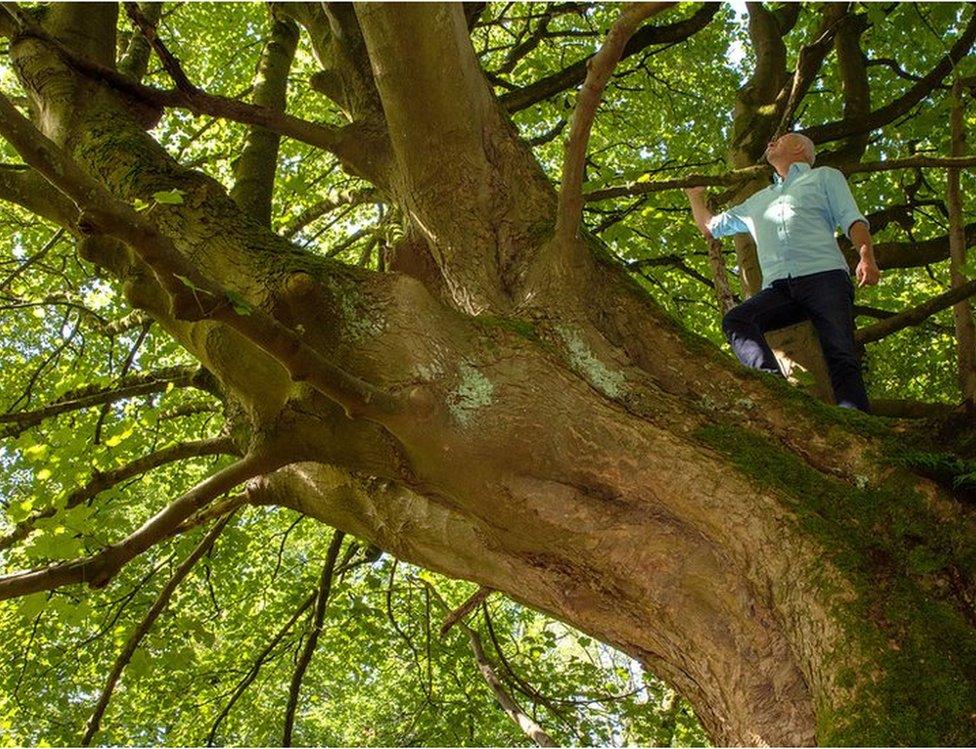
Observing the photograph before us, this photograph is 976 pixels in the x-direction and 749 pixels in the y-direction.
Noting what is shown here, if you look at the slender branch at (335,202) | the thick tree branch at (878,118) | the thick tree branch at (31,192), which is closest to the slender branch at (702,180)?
the thick tree branch at (878,118)

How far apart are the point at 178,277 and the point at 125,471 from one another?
1.59m

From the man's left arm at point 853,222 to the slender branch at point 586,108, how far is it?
5.20 ft

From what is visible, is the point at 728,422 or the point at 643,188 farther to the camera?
the point at 643,188

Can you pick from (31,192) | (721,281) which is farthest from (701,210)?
(31,192)

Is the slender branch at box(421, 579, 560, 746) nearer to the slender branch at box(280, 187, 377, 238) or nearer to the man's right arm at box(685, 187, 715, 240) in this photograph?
the man's right arm at box(685, 187, 715, 240)

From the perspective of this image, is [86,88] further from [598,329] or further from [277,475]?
[598,329]

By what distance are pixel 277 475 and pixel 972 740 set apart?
2.51 meters

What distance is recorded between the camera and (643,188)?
368 cm

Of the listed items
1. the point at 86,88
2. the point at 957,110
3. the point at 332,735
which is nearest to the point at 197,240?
the point at 86,88

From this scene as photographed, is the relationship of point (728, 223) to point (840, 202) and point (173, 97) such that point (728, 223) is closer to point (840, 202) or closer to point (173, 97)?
point (840, 202)

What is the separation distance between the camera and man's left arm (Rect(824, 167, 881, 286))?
3898 mm

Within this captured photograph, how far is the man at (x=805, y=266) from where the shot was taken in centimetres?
389

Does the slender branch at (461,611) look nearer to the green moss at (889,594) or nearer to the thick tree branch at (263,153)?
the green moss at (889,594)

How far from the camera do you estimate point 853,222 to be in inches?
157
